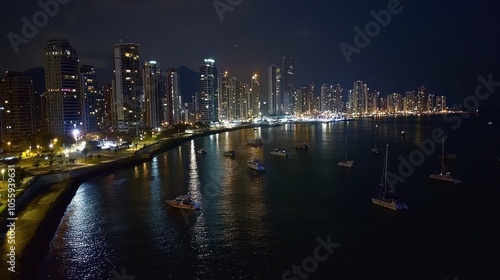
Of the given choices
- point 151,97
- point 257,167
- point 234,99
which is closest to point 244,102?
point 234,99

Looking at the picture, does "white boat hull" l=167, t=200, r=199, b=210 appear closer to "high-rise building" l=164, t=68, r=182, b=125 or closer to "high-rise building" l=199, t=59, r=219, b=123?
"high-rise building" l=164, t=68, r=182, b=125

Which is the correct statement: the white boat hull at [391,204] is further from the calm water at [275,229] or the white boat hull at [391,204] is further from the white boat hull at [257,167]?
the white boat hull at [257,167]

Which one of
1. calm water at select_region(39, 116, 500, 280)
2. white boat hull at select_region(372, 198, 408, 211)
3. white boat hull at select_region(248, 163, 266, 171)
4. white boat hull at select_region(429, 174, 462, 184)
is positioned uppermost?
white boat hull at select_region(248, 163, 266, 171)

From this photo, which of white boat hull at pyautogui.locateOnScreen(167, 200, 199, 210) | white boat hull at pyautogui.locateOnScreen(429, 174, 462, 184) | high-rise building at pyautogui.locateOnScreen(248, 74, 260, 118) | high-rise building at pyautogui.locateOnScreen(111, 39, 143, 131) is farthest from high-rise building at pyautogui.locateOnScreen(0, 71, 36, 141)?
high-rise building at pyautogui.locateOnScreen(248, 74, 260, 118)

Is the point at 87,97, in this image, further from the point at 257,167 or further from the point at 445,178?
the point at 445,178

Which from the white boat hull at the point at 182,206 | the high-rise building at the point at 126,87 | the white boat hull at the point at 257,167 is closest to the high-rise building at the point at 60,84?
the high-rise building at the point at 126,87

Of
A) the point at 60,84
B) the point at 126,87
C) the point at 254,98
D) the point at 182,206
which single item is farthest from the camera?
the point at 254,98
